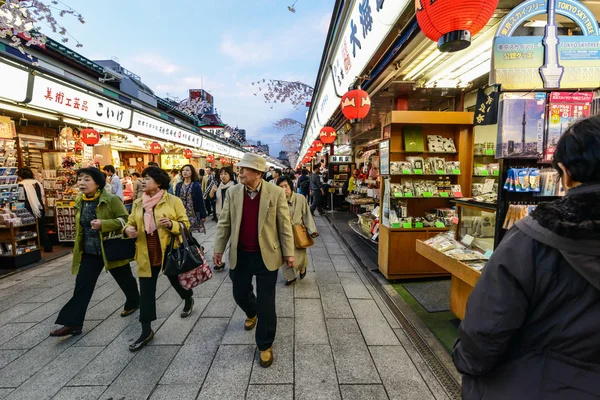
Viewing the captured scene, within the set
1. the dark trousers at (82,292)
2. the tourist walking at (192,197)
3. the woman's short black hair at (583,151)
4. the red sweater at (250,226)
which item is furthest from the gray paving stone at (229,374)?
the tourist walking at (192,197)

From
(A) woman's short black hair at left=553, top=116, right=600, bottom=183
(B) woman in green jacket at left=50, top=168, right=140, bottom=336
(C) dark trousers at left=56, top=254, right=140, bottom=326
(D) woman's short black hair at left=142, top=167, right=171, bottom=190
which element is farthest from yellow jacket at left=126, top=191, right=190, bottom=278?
(A) woman's short black hair at left=553, top=116, right=600, bottom=183

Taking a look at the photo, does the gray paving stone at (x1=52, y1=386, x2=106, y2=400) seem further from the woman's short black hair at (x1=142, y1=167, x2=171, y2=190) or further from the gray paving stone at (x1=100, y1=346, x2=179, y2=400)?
the woman's short black hair at (x1=142, y1=167, x2=171, y2=190)

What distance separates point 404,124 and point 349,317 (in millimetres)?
3336

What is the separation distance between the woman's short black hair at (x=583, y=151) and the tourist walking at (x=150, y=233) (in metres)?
3.23

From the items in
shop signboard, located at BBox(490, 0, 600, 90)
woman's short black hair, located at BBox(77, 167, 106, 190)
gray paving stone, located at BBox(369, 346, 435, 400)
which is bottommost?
gray paving stone, located at BBox(369, 346, 435, 400)

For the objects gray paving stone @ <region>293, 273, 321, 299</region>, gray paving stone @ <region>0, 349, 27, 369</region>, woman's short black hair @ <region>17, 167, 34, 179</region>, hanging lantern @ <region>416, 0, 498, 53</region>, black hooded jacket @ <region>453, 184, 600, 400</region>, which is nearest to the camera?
black hooded jacket @ <region>453, 184, 600, 400</region>

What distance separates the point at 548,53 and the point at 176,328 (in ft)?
15.9

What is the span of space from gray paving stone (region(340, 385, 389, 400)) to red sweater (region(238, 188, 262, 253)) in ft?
4.96

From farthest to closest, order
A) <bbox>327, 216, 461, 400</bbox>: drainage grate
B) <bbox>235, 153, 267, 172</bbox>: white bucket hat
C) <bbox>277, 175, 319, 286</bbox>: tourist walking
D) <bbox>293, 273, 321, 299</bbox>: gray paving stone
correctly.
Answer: <bbox>277, 175, 319, 286</bbox>: tourist walking → <bbox>293, 273, 321, 299</bbox>: gray paving stone → <bbox>235, 153, 267, 172</bbox>: white bucket hat → <bbox>327, 216, 461, 400</bbox>: drainage grate

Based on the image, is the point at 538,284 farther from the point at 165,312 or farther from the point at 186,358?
the point at 165,312

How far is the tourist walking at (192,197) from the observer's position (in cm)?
573

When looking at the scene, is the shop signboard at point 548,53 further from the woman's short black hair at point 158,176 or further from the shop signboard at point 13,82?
the shop signboard at point 13,82

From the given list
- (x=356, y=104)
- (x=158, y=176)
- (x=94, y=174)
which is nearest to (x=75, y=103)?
(x=94, y=174)

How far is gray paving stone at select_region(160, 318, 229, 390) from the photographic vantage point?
2633 mm
